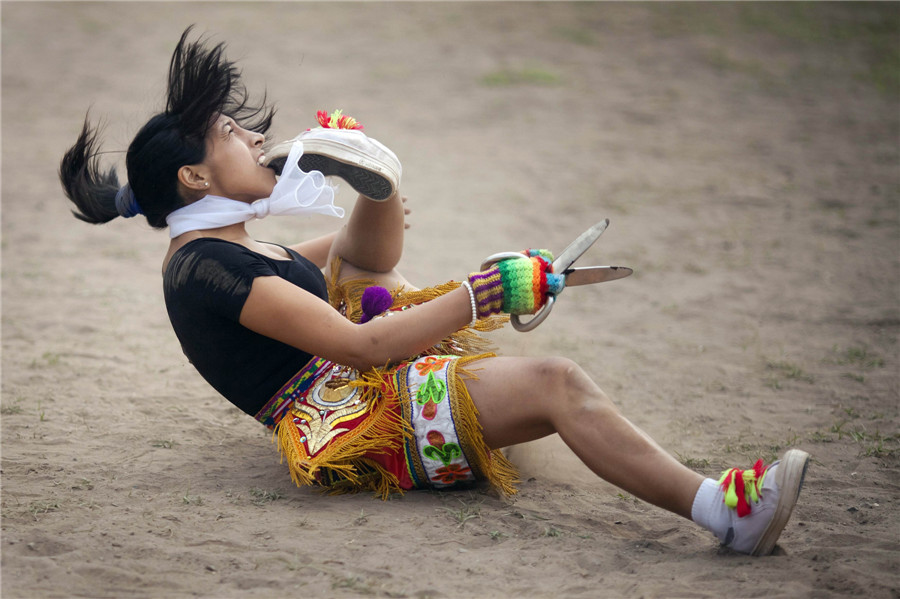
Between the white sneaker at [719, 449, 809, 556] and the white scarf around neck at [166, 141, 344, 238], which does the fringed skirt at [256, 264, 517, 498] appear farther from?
the white sneaker at [719, 449, 809, 556]

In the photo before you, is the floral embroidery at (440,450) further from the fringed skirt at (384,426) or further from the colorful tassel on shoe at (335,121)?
the colorful tassel on shoe at (335,121)

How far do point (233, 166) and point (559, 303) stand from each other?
9.74 ft

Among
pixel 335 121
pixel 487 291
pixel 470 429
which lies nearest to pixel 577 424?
pixel 470 429

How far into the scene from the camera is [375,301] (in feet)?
8.93

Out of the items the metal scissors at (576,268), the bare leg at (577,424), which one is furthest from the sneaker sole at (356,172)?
the bare leg at (577,424)

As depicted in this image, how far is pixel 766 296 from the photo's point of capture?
5.20 m

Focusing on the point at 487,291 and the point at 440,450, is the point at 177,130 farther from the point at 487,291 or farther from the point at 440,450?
the point at 440,450

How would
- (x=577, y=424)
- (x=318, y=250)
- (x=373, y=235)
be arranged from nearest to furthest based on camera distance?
1. (x=577, y=424)
2. (x=373, y=235)
3. (x=318, y=250)

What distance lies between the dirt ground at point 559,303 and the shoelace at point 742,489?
170mm

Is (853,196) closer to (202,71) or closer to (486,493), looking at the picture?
(486,493)

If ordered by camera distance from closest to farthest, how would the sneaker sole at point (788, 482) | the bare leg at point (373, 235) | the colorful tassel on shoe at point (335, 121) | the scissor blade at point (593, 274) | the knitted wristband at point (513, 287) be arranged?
the sneaker sole at point (788, 482) → the knitted wristband at point (513, 287) → the scissor blade at point (593, 274) → the colorful tassel on shoe at point (335, 121) → the bare leg at point (373, 235)

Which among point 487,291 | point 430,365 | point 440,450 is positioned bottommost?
point 440,450

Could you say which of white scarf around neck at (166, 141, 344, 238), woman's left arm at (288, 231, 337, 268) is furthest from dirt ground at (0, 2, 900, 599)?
woman's left arm at (288, 231, 337, 268)

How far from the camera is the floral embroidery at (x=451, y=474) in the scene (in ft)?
8.66
